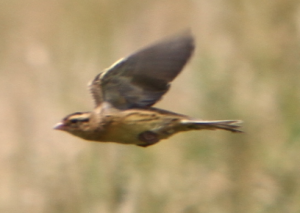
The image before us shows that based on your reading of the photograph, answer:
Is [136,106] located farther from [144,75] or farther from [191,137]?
[191,137]

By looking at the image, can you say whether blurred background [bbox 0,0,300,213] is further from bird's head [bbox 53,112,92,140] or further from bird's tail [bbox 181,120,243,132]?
bird's head [bbox 53,112,92,140]

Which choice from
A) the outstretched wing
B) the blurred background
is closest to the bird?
the outstretched wing

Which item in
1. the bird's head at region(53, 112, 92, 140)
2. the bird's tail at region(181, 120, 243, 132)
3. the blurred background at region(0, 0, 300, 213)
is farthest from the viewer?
the blurred background at region(0, 0, 300, 213)

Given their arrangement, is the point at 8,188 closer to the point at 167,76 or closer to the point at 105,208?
the point at 105,208

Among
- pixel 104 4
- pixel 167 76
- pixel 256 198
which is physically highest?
pixel 104 4

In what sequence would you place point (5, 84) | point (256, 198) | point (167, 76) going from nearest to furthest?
point (167, 76) → point (256, 198) → point (5, 84)

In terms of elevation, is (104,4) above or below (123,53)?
above

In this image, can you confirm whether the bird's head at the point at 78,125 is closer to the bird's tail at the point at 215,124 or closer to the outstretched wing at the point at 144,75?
the outstretched wing at the point at 144,75

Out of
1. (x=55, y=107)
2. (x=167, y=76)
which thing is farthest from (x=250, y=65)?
(x=55, y=107)
